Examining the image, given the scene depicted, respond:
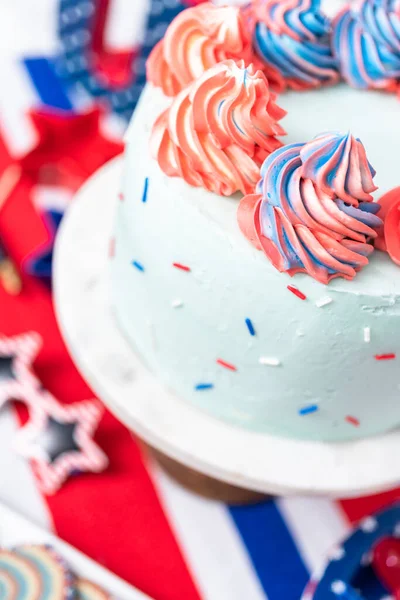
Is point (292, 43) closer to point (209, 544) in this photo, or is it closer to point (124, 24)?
point (209, 544)

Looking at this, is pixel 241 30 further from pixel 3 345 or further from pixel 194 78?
pixel 3 345

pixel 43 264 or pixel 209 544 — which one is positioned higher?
pixel 43 264

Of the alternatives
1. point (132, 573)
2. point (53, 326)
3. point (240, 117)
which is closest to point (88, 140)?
point (53, 326)

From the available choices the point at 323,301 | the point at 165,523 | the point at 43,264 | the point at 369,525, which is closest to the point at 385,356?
the point at 323,301

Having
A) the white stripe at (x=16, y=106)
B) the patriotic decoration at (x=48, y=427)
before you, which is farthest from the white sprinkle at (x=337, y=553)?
the white stripe at (x=16, y=106)

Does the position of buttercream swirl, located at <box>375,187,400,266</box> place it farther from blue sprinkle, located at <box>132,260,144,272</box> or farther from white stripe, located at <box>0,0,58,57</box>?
white stripe, located at <box>0,0,58,57</box>
